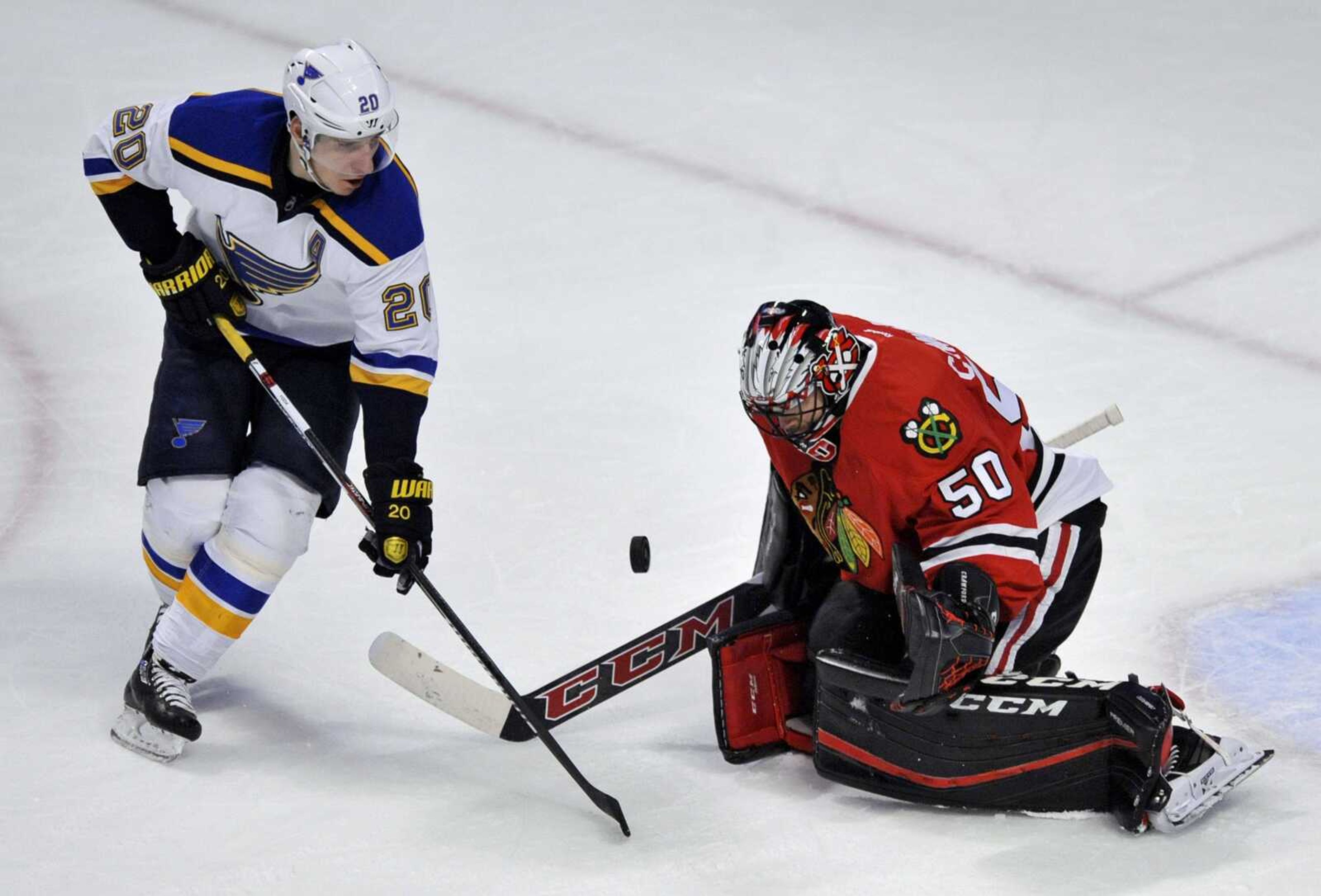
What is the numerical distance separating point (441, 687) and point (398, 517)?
18.2 inches

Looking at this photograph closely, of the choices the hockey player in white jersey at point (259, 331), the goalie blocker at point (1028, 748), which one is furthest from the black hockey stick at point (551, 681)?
the goalie blocker at point (1028, 748)

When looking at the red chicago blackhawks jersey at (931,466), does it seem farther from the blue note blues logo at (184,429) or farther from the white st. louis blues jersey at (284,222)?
the blue note blues logo at (184,429)

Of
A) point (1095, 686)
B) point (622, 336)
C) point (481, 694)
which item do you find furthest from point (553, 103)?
point (1095, 686)

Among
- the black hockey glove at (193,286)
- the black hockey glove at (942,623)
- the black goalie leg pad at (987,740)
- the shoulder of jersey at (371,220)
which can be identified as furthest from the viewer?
the black hockey glove at (193,286)

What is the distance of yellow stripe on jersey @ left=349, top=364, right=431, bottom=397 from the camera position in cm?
343

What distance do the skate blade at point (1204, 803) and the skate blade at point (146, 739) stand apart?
190cm

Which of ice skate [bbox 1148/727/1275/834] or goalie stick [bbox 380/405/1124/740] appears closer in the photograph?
ice skate [bbox 1148/727/1275/834]

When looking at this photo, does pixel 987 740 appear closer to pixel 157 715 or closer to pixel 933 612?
pixel 933 612

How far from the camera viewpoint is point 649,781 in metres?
3.50

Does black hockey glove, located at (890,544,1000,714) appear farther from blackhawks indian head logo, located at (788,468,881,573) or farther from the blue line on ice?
the blue line on ice

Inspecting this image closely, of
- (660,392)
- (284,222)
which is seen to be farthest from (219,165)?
(660,392)

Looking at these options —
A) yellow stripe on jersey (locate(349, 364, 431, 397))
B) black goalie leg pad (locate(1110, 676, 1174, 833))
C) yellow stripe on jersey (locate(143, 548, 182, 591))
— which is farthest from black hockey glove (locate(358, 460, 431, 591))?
black goalie leg pad (locate(1110, 676, 1174, 833))

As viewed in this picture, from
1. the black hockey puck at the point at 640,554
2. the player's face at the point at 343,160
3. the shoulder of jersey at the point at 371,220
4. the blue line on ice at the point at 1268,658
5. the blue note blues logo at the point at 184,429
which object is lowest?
the blue line on ice at the point at 1268,658

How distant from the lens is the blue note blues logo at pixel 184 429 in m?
3.55
